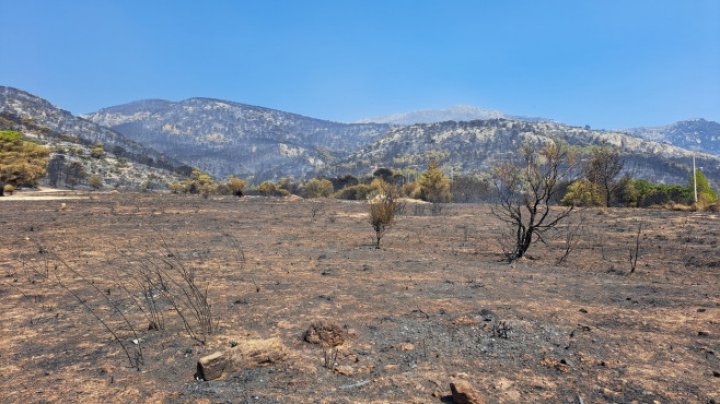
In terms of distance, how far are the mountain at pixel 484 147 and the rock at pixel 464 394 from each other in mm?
120932

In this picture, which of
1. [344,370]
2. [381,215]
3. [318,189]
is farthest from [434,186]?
[344,370]

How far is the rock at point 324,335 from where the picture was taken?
4730 millimetres

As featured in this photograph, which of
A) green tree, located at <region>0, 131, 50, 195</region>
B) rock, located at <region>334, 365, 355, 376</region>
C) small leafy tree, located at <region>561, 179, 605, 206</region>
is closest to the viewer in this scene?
rock, located at <region>334, 365, 355, 376</region>

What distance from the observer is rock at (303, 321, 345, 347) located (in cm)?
473

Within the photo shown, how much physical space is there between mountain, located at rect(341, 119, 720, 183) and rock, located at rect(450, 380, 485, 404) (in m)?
121

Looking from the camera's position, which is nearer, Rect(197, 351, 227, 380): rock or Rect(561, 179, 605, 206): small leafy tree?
Rect(197, 351, 227, 380): rock

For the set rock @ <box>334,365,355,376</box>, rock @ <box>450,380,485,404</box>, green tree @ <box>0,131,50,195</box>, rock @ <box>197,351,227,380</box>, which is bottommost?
rock @ <box>334,365,355,376</box>

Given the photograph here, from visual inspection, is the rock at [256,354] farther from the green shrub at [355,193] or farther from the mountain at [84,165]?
the mountain at [84,165]

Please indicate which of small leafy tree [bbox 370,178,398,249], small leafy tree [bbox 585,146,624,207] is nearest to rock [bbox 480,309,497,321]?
small leafy tree [bbox 370,178,398,249]

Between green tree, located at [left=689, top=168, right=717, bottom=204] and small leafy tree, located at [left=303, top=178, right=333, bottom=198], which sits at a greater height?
small leafy tree, located at [left=303, top=178, right=333, bottom=198]

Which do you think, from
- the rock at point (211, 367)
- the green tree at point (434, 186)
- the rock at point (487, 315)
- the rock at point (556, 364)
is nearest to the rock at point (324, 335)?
the rock at point (211, 367)

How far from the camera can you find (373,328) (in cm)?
531

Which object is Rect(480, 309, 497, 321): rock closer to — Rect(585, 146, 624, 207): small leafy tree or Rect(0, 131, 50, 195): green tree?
Rect(585, 146, 624, 207): small leafy tree

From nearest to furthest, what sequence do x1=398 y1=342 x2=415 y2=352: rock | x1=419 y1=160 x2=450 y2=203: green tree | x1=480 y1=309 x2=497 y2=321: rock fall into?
x1=398 y1=342 x2=415 y2=352: rock, x1=480 y1=309 x2=497 y2=321: rock, x1=419 y1=160 x2=450 y2=203: green tree
